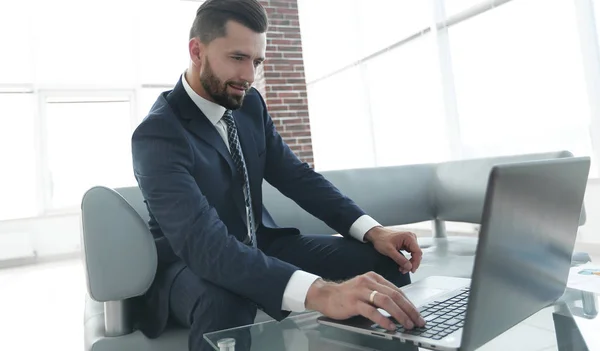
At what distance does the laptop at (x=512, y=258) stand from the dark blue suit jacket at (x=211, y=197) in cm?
22

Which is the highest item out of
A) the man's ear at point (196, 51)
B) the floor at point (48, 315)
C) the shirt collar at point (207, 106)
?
the man's ear at point (196, 51)

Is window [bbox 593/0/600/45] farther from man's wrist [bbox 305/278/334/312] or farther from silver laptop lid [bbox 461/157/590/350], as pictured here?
man's wrist [bbox 305/278/334/312]

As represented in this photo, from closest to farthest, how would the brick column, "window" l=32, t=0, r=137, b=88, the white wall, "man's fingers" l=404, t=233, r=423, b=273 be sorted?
"man's fingers" l=404, t=233, r=423, b=273 < the brick column < the white wall < "window" l=32, t=0, r=137, b=88

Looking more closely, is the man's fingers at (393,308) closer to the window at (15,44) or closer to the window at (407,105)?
the window at (407,105)

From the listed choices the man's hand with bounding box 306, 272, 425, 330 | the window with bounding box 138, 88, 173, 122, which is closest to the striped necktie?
the man's hand with bounding box 306, 272, 425, 330

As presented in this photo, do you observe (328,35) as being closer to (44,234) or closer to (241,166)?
(44,234)

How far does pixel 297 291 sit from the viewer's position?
94 cm

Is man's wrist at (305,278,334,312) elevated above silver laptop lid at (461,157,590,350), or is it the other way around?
silver laptop lid at (461,157,590,350)

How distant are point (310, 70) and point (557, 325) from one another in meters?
6.81

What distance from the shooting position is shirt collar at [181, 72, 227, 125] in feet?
4.55

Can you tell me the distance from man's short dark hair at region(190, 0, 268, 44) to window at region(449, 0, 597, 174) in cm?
300

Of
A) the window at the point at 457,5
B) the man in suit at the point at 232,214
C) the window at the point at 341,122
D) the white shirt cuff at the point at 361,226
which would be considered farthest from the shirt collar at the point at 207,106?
the window at the point at 341,122

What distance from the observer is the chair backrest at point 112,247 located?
44.5 inches

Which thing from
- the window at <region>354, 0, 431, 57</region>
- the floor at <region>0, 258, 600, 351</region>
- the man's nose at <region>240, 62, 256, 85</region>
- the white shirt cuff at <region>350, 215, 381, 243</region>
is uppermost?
the window at <region>354, 0, 431, 57</region>
